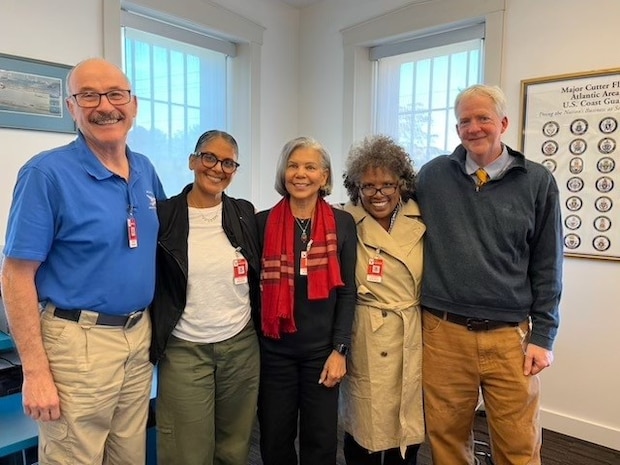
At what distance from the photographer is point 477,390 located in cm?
180

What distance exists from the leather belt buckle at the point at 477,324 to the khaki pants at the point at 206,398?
759 mm

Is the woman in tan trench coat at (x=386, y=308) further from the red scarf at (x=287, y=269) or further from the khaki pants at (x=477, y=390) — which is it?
the red scarf at (x=287, y=269)

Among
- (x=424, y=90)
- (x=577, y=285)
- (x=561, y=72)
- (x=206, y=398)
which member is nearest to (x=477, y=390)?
(x=206, y=398)

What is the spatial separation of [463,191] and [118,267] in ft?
3.86

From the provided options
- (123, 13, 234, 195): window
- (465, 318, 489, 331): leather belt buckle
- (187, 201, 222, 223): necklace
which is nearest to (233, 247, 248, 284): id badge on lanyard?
(187, 201, 222, 223): necklace

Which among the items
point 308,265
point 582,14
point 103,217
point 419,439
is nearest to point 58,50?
point 103,217

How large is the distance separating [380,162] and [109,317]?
104 cm

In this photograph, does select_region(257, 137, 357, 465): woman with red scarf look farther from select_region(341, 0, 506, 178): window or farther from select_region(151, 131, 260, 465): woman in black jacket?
select_region(341, 0, 506, 178): window

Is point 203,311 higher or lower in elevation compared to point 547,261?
lower

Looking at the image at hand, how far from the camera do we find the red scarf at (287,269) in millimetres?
1683

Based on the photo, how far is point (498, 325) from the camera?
5.61 ft

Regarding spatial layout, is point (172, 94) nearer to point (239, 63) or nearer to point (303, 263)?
point (239, 63)

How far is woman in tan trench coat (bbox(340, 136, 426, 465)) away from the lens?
1.78m

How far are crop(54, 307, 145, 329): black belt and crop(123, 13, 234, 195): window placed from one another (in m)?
1.80
